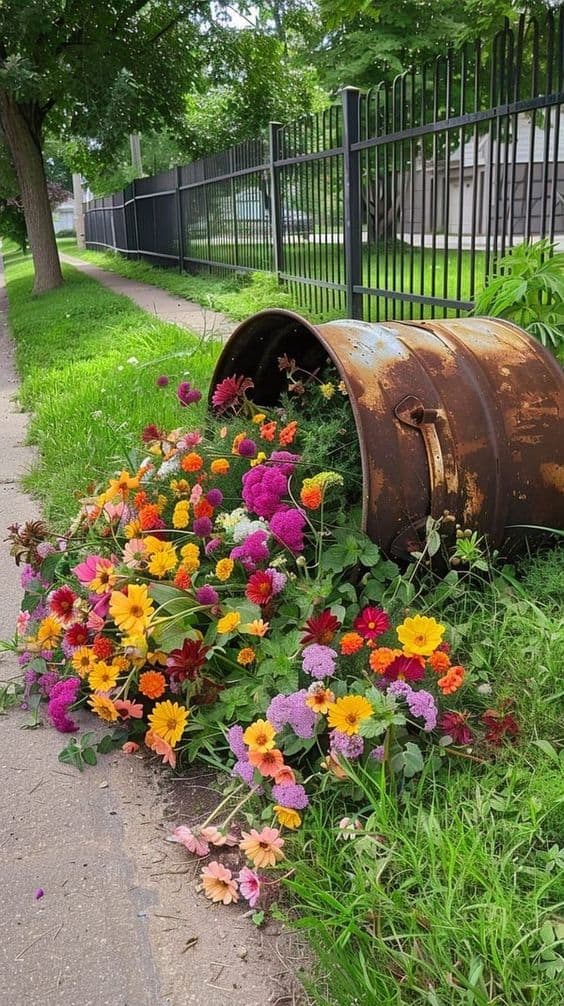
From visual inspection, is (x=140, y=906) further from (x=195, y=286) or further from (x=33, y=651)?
(x=195, y=286)

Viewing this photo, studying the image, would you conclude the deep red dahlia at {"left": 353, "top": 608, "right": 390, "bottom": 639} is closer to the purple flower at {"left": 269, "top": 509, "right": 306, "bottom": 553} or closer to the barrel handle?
the purple flower at {"left": 269, "top": 509, "right": 306, "bottom": 553}

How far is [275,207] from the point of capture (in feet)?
34.2

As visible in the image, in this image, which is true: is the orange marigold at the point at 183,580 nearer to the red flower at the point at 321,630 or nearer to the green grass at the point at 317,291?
the red flower at the point at 321,630

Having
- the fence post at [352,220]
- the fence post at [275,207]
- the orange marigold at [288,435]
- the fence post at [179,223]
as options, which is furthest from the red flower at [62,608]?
the fence post at [179,223]

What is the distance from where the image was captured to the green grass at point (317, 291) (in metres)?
6.98

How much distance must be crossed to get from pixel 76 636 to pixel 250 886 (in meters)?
1.03

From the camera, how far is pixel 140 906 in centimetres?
202

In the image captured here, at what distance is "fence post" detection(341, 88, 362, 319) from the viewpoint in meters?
7.69

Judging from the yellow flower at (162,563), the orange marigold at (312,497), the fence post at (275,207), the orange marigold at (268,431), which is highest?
the fence post at (275,207)

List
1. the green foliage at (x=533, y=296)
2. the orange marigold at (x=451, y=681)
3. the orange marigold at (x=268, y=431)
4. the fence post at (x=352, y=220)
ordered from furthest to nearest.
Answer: the fence post at (x=352, y=220), the green foliage at (x=533, y=296), the orange marigold at (x=268, y=431), the orange marigold at (x=451, y=681)

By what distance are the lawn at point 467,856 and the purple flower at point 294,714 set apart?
171mm

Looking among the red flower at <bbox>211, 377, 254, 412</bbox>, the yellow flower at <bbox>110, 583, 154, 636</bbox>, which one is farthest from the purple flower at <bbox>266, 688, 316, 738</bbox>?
the red flower at <bbox>211, 377, 254, 412</bbox>

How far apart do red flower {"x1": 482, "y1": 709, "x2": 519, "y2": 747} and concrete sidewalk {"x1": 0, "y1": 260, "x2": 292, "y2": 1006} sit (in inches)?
28.7

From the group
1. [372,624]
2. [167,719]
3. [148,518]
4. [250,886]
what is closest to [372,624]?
[372,624]
